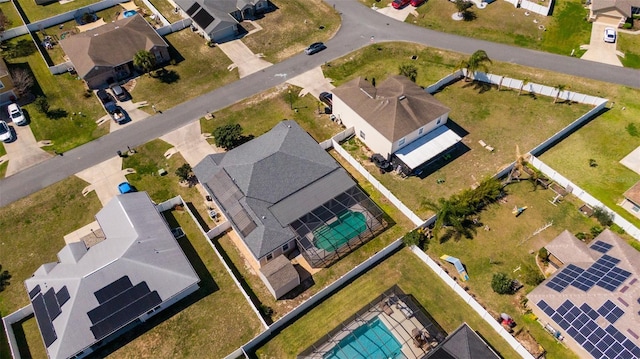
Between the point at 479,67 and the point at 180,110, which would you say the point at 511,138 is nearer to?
the point at 479,67

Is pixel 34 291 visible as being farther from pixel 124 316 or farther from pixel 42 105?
pixel 42 105

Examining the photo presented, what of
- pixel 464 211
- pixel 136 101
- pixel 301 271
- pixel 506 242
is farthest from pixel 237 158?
pixel 506 242

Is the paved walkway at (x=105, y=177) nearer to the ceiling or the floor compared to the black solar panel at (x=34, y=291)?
nearer to the ceiling

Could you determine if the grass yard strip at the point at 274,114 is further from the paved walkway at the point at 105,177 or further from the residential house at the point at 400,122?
the paved walkway at the point at 105,177

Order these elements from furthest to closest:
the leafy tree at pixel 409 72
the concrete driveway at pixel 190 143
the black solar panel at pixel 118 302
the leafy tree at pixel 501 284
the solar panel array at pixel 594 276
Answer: the leafy tree at pixel 409 72 → the concrete driveway at pixel 190 143 → the leafy tree at pixel 501 284 → the black solar panel at pixel 118 302 → the solar panel array at pixel 594 276

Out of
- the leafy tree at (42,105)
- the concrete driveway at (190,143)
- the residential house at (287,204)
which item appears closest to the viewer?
the residential house at (287,204)

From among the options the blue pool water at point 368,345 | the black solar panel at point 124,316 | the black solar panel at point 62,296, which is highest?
the black solar panel at point 62,296

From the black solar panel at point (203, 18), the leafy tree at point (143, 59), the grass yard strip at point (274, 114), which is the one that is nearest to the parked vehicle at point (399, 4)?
the grass yard strip at point (274, 114)

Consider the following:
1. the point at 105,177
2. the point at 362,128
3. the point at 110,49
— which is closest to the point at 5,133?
the point at 105,177
